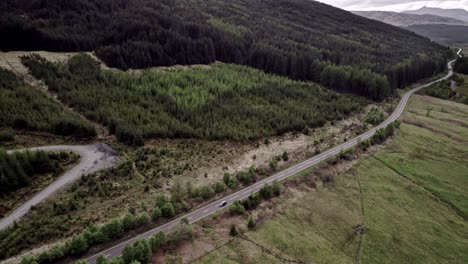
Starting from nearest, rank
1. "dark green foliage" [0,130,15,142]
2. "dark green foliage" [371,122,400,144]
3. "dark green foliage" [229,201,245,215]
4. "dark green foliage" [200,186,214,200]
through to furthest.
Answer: "dark green foliage" [229,201,245,215] → "dark green foliage" [200,186,214,200] → "dark green foliage" [0,130,15,142] → "dark green foliage" [371,122,400,144]

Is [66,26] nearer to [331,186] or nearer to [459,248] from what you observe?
[331,186]

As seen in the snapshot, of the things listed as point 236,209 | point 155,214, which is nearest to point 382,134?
point 236,209

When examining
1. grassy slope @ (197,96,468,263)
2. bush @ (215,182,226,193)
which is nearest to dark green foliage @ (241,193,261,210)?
grassy slope @ (197,96,468,263)

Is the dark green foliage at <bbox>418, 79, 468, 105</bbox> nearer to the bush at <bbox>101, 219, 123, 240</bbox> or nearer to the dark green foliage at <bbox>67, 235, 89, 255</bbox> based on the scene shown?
the bush at <bbox>101, 219, 123, 240</bbox>

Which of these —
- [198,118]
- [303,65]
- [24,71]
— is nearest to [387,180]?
[198,118]

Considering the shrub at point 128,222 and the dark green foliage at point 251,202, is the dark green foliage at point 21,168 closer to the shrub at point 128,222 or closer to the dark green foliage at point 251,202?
the shrub at point 128,222
